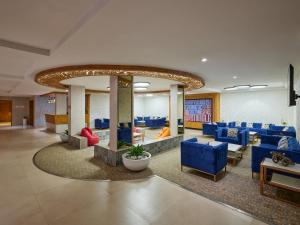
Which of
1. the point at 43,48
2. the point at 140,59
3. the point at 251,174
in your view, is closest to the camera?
the point at 43,48

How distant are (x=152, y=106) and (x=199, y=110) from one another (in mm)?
4766

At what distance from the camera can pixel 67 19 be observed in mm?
2104

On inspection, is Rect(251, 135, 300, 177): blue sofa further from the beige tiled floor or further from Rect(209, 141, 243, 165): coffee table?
the beige tiled floor

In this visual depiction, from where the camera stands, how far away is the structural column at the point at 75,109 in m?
7.17

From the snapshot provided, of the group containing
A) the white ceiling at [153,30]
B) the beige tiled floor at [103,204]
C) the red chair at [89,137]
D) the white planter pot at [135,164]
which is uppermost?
the white ceiling at [153,30]

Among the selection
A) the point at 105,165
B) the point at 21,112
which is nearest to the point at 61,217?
the point at 105,165

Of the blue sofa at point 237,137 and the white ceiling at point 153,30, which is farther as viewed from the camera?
the blue sofa at point 237,137

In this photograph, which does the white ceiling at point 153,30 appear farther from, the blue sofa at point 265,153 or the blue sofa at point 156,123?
the blue sofa at point 156,123

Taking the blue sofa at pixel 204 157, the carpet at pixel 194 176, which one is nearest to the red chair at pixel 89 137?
the carpet at pixel 194 176

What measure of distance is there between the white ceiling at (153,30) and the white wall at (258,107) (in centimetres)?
647

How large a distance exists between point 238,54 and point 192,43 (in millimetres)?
1256

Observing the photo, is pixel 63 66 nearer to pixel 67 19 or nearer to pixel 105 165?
pixel 67 19

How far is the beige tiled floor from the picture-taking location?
8.07 ft

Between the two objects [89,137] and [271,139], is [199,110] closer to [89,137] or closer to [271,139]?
[271,139]
